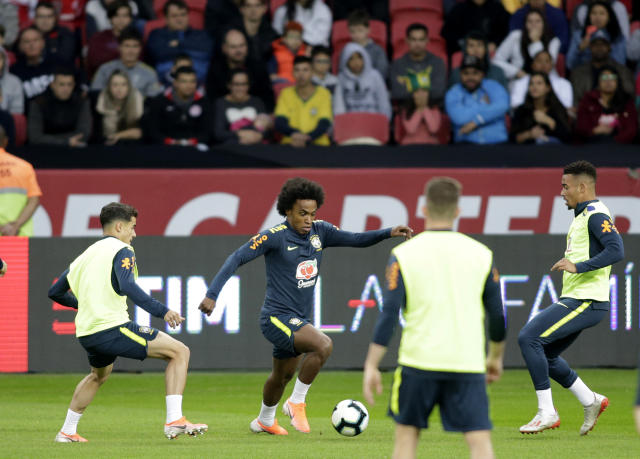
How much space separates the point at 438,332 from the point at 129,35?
42.3 feet

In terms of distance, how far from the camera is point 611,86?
56.3ft

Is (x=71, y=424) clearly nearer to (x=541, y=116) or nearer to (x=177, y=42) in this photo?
(x=541, y=116)

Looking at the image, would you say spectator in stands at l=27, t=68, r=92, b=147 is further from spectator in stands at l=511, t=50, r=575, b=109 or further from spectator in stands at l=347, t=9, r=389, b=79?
spectator in stands at l=511, t=50, r=575, b=109

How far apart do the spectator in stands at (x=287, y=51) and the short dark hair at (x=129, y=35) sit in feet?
7.17

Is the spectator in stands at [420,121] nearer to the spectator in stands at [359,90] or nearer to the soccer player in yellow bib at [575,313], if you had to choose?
the spectator in stands at [359,90]

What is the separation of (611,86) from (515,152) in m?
1.88

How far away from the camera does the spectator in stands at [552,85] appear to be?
17750 mm

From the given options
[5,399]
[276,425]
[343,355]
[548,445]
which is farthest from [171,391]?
[343,355]

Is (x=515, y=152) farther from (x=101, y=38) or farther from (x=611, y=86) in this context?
(x=101, y=38)

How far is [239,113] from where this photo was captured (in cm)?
1734

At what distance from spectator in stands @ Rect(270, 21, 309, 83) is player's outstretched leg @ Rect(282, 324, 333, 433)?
367 inches

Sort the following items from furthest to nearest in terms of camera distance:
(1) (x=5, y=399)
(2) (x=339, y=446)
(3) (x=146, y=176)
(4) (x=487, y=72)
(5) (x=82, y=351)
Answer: (4) (x=487, y=72) < (3) (x=146, y=176) < (5) (x=82, y=351) < (1) (x=5, y=399) < (2) (x=339, y=446)

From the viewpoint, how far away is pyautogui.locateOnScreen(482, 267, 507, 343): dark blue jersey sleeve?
6203 millimetres

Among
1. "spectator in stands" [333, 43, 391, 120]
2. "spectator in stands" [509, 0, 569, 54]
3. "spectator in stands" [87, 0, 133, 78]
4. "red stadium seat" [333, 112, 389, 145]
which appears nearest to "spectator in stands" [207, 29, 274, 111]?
"spectator in stands" [333, 43, 391, 120]
